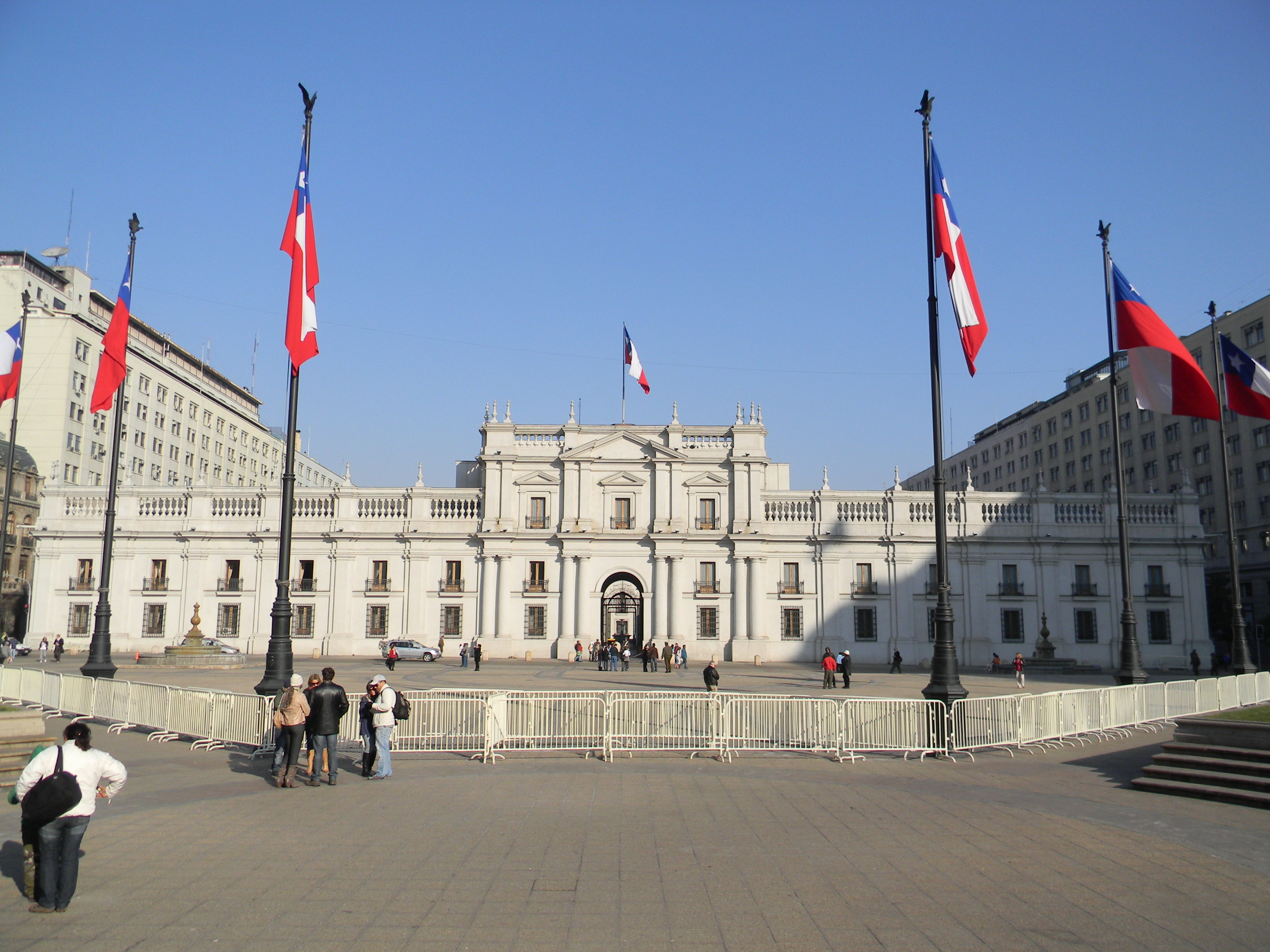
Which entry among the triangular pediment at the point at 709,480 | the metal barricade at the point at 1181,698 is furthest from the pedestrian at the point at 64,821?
the triangular pediment at the point at 709,480

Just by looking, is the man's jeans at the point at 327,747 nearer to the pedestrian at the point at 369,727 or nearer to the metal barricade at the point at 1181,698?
the pedestrian at the point at 369,727

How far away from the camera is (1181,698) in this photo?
21.7m

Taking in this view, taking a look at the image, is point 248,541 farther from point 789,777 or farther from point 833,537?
point 789,777

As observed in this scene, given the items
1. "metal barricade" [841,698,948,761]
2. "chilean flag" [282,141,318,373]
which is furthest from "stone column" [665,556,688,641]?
"chilean flag" [282,141,318,373]

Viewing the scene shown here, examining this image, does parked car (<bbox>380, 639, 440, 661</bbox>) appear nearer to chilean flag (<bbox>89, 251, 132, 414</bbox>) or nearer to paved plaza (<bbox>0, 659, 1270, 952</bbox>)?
chilean flag (<bbox>89, 251, 132, 414</bbox>)

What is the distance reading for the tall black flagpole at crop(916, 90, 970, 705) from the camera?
16.9 m

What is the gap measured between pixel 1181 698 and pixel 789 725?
11.4m

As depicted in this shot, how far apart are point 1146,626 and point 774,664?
22555 mm

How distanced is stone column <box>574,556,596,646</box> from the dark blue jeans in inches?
1857

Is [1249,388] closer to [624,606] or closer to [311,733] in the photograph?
[311,733]

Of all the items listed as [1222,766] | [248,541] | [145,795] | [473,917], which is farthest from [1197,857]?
[248,541]

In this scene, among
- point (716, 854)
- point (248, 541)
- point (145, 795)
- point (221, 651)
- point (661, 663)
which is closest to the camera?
point (716, 854)

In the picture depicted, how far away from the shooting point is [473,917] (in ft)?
25.1

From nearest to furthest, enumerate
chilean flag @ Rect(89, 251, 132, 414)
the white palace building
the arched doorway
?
1. chilean flag @ Rect(89, 251, 132, 414)
2. the white palace building
3. the arched doorway
